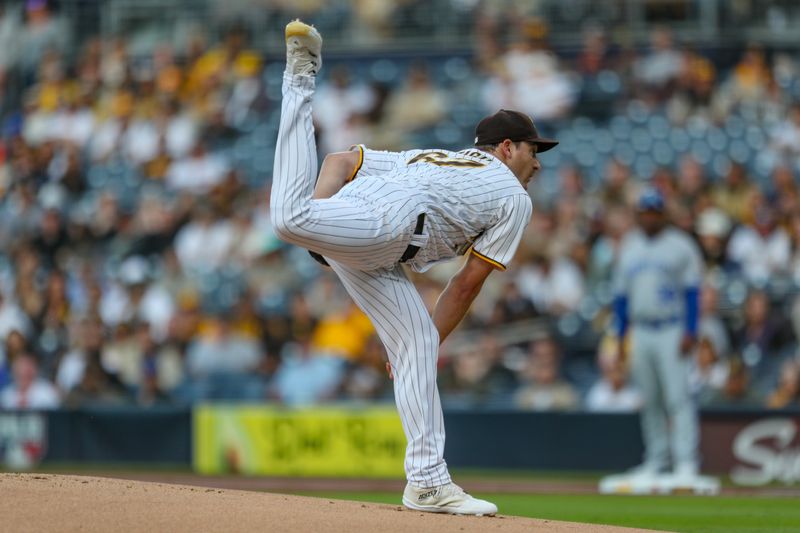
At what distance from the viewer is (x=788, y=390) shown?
428 inches

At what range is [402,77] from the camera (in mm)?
15594

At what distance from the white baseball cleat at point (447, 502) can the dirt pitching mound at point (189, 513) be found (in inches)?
3.0

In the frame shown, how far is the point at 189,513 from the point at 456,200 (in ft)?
5.51

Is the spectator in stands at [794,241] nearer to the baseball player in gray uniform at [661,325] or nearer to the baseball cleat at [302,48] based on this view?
the baseball player in gray uniform at [661,325]

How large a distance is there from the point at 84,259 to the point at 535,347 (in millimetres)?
5492

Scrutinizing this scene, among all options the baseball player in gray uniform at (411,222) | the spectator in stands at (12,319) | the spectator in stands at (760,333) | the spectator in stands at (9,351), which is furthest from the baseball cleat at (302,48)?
the spectator in stands at (12,319)

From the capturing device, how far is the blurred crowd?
11.9 meters

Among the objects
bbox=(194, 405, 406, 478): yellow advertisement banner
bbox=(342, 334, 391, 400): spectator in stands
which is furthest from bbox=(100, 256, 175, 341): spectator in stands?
bbox=(342, 334, 391, 400): spectator in stands

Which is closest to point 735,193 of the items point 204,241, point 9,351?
point 204,241

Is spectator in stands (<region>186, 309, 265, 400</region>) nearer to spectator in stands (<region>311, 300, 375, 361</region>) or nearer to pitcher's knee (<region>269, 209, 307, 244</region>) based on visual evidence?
spectator in stands (<region>311, 300, 375, 361</region>)

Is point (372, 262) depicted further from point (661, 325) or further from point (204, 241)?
point (204, 241)

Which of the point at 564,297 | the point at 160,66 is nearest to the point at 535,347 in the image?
the point at 564,297

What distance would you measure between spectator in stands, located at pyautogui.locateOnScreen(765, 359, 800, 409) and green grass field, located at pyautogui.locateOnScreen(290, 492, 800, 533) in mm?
2116

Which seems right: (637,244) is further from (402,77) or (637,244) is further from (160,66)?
(160,66)
